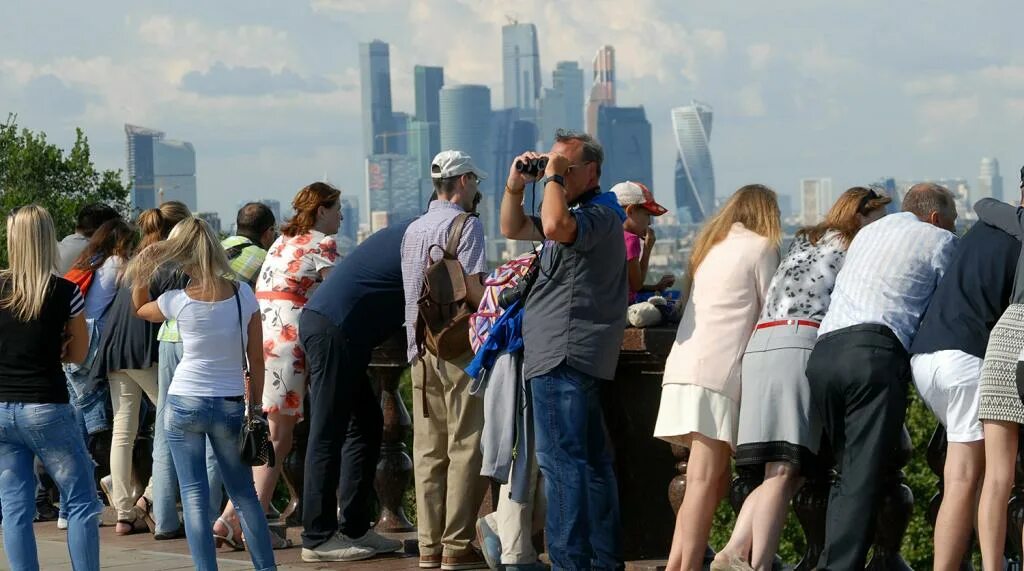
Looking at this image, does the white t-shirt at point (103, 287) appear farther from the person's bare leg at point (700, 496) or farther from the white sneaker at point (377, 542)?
the person's bare leg at point (700, 496)

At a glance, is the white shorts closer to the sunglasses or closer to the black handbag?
the sunglasses

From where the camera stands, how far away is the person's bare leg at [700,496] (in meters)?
5.93

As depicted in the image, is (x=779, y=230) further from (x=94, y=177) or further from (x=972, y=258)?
(x=94, y=177)

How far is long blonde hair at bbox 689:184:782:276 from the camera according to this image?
19.9 ft

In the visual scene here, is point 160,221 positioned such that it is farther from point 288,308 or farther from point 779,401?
point 779,401

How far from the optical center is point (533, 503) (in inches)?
255

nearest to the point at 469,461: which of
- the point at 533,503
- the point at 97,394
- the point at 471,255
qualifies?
the point at 533,503

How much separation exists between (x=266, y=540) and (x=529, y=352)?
4.27ft

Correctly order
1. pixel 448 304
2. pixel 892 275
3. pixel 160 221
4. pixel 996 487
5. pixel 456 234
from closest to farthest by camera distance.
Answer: pixel 996 487, pixel 892 275, pixel 448 304, pixel 456 234, pixel 160 221

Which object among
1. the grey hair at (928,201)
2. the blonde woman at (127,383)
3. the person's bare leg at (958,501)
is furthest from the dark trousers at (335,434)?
the person's bare leg at (958,501)

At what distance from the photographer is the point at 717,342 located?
5.97 metres

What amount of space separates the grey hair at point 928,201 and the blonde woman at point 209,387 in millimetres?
2595

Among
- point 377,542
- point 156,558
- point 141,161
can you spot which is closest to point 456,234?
point 377,542

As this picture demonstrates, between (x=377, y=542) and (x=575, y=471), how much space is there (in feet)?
5.49
